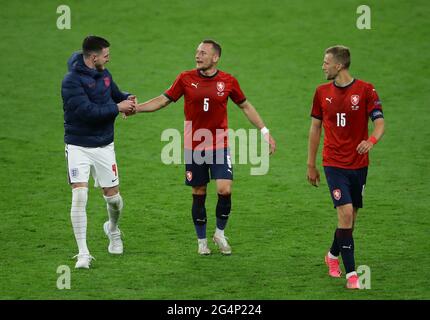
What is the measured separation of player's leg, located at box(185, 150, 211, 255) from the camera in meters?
12.1

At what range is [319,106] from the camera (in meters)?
11.0

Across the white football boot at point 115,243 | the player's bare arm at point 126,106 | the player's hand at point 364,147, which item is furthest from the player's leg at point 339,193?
the white football boot at point 115,243

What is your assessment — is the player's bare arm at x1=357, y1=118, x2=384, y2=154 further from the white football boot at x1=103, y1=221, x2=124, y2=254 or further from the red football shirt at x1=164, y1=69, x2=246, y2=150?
the white football boot at x1=103, y1=221, x2=124, y2=254

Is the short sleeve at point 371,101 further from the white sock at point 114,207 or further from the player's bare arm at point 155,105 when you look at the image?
the white sock at point 114,207

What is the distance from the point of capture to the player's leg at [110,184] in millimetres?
11828

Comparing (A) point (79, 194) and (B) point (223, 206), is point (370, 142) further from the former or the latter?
(A) point (79, 194)

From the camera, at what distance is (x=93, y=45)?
11.5 metres

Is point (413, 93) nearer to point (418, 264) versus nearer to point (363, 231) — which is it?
point (363, 231)

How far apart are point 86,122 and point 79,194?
0.89 metres

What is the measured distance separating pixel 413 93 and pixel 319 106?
34.1 ft

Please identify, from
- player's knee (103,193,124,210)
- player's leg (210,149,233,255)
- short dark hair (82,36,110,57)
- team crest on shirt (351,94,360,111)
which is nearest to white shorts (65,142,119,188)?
player's knee (103,193,124,210)

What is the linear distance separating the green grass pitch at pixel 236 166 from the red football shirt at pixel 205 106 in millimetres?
1506

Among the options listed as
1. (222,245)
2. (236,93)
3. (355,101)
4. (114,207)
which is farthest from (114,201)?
(355,101)

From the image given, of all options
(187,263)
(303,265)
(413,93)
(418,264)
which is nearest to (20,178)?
(187,263)
